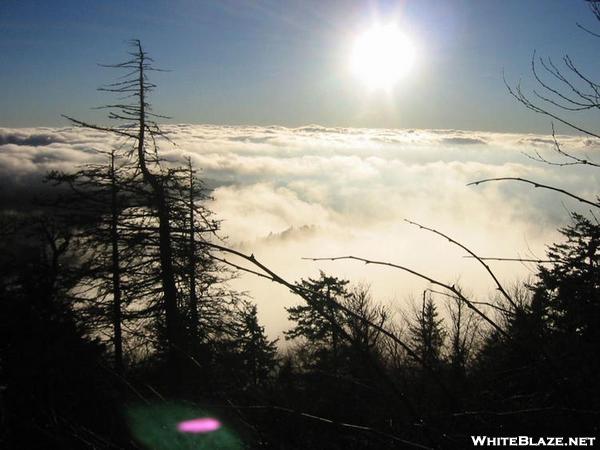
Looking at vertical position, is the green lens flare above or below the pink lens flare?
below

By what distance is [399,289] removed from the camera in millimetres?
144875

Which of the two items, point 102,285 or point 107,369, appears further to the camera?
point 102,285

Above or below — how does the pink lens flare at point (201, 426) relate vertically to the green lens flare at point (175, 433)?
above

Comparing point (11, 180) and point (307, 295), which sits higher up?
point (11, 180)

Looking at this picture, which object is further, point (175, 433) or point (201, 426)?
point (175, 433)

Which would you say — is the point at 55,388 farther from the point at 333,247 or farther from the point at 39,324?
the point at 333,247

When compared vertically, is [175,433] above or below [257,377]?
below

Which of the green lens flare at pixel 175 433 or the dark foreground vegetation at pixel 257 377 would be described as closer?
the dark foreground vegetation at pixel 257 377

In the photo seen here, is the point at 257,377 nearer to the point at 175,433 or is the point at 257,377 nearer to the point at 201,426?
the point at 201,426

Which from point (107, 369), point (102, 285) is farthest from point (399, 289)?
point (107, 369)

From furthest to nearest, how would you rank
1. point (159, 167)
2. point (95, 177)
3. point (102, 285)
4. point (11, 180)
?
1. point (11, 180)
2. point (102, 285)
3. point (159, 167)
4. point (95, 177)

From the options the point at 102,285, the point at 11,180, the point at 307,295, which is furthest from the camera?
the point at 11,180

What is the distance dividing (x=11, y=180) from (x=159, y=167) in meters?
174

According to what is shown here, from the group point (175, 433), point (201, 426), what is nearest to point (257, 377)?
point (201, 426)
